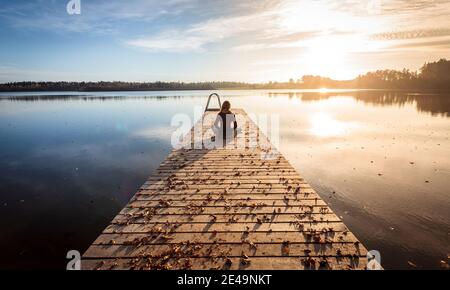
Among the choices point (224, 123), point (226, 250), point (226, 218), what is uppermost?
point (224, 123)

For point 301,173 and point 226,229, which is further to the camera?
point 301,173

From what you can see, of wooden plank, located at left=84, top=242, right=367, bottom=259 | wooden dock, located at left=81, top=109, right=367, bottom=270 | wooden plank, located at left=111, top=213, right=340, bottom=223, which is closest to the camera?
wooden dock, located at left=81, top=109, right=367, bottom=270

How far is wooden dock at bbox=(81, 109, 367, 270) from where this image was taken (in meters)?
5.22

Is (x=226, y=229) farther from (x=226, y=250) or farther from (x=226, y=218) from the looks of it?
(x=226, y=250)

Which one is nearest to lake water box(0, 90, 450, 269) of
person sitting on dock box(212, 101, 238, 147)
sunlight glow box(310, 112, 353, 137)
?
sunlight glow box(310, 112, 353, 137)

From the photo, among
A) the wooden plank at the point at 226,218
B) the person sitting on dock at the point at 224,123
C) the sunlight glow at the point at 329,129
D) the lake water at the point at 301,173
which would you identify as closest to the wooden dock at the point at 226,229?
the wooden plank at the point at 226,218

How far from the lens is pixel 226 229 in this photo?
6289 millimetres

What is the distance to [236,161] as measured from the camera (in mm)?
12094

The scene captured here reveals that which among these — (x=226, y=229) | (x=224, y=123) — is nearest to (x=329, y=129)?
(x=224, y=123)

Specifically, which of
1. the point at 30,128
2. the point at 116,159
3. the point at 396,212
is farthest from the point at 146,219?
the point at 30,128

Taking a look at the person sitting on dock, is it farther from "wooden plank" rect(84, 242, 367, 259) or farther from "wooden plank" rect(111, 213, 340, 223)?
"wooden plank" rect(84, 242, 367, 259)
